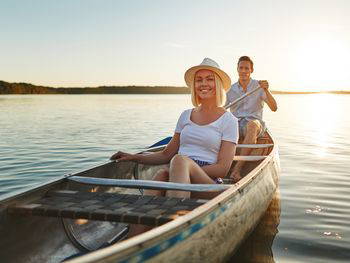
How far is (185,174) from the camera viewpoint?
4.53 metres

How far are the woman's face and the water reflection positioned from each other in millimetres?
2082

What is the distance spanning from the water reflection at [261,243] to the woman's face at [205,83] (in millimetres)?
2082

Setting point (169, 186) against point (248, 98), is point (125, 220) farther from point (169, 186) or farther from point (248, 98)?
point (248, 98)

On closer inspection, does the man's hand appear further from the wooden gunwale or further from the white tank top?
the wooden gunwale

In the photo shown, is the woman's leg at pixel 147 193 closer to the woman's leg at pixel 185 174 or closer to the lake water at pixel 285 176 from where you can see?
the woman's leg at pixel 185 174

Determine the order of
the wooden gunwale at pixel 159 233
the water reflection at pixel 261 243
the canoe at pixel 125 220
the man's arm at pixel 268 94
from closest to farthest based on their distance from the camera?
the wooden gunwale at pixel 159 233
the canoe at pixel 125 220
the water reflection at pixel 261 243
the man's arm at pixel 268 94

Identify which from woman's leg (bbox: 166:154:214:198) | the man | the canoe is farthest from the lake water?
the man

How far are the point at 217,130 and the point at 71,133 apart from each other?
1646 centimetres

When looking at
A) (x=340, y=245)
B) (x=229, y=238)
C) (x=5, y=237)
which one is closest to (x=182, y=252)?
(x=229, y=238)

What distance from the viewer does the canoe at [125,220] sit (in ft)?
10.2

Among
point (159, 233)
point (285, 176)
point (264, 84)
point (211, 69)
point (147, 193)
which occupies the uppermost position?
point (211, 69)

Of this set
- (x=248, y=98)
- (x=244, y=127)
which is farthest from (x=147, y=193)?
(x=248, y=98)

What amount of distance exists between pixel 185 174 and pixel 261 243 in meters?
2.15

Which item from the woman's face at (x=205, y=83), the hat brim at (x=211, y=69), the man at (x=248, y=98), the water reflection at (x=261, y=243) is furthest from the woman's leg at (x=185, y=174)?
the man at (x=248, y=98)
